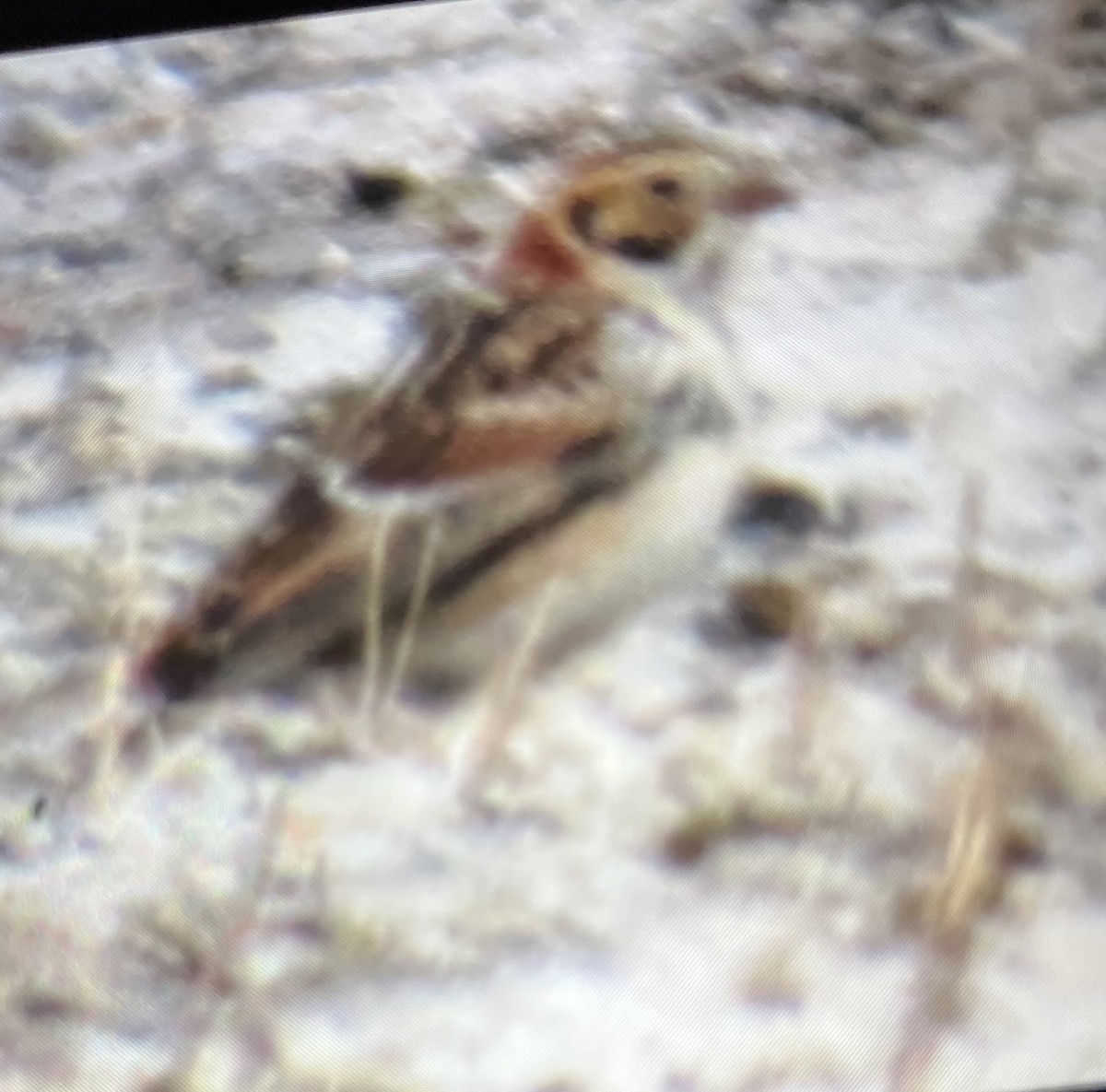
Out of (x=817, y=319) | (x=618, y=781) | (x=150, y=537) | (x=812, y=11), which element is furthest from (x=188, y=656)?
(x=812, y=11)

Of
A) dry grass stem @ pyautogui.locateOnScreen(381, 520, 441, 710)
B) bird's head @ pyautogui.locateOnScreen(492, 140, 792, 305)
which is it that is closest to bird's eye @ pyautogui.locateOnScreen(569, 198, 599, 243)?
bird's head @ pyautogui.locateOnScreen(492, 140, 792, 305)

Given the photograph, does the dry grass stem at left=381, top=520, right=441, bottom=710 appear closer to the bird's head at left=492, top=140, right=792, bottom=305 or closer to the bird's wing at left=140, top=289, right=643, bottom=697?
the bird's wing at left=140, top=289, right=643, bottom=697

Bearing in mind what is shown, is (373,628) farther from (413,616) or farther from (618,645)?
(618,645)

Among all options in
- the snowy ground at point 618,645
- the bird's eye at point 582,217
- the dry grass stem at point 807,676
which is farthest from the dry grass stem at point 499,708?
the bird's eye at point 582,217

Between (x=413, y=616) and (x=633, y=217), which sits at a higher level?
(x=633, y=217)

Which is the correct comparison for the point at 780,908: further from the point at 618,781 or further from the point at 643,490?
the point at 643,490

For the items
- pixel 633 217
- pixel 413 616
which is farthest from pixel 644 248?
pixel 413 616
